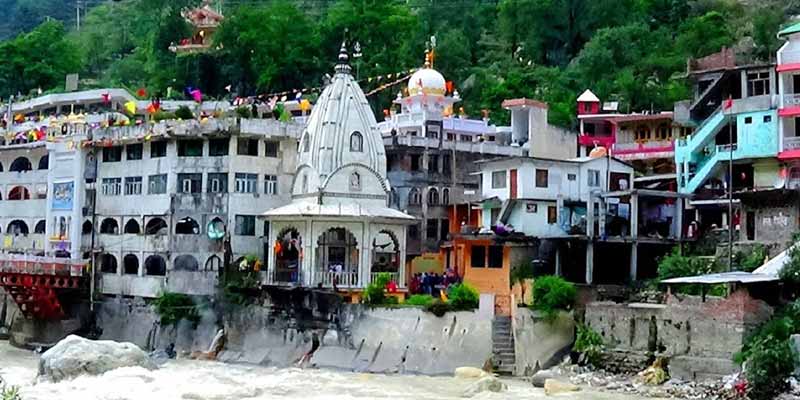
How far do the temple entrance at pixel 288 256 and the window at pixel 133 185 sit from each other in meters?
8.15

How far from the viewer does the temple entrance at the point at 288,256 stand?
48469 mm

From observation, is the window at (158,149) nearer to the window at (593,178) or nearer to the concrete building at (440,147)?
the concrete building at (440,147)

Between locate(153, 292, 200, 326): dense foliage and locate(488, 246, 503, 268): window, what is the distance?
12.3 metres

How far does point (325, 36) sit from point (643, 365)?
4098cm

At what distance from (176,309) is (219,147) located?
7243 millimetres

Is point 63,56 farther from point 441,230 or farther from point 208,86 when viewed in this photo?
point 441,230

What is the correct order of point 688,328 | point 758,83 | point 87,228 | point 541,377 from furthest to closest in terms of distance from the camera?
point 87,228
point 758,83
point 541,377
point 688,328

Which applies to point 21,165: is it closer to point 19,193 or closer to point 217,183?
point 19,193

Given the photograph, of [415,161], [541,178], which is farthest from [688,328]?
[415,161]

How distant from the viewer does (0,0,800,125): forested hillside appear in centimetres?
6806

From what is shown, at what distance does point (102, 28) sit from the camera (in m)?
110

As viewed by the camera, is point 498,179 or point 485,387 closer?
point 485,387

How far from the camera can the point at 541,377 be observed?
38750 mm

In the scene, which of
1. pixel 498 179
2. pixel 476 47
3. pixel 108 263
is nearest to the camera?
pixel 498 179
